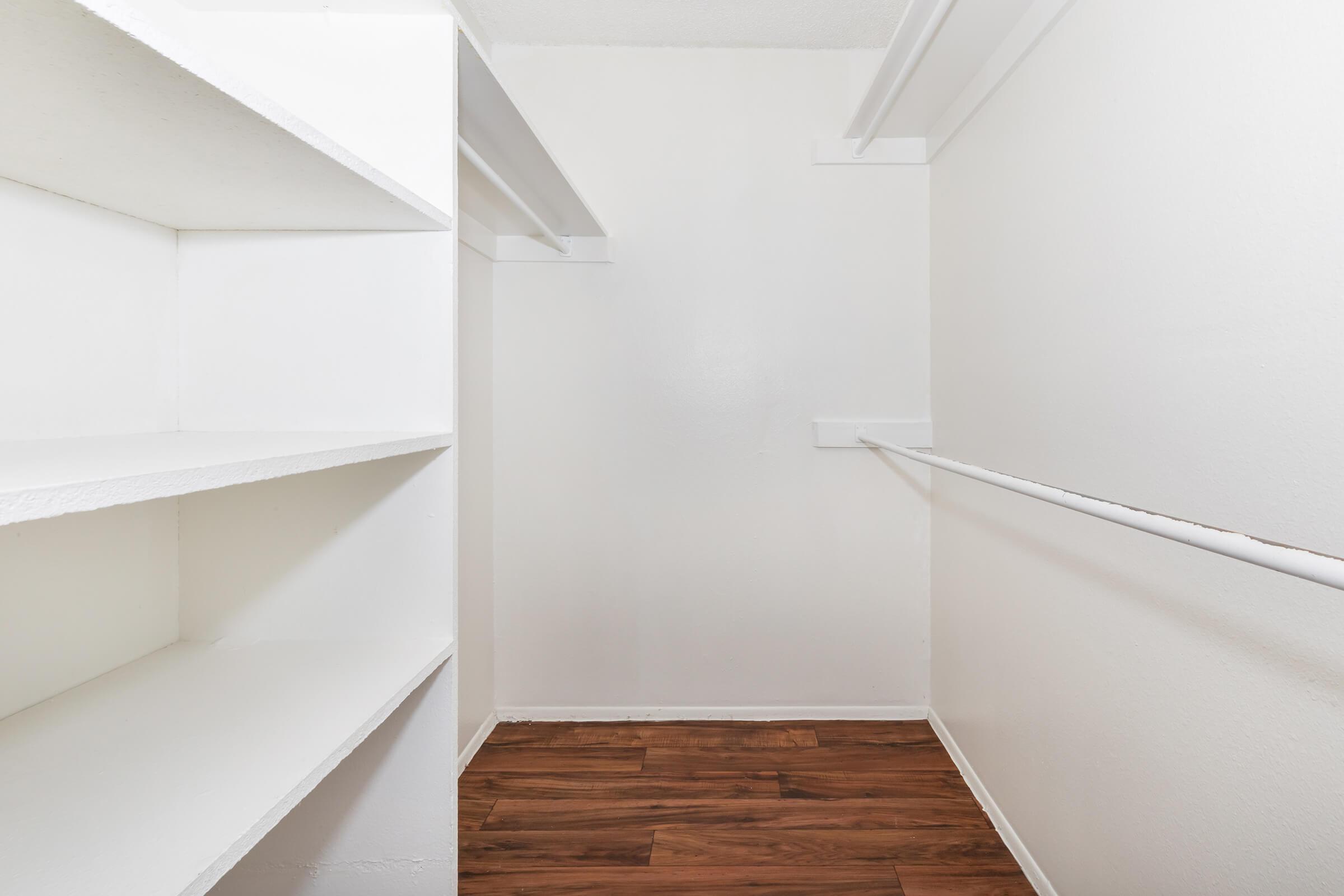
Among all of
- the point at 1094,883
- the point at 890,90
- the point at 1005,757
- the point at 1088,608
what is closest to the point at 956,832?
the point at 1005,757

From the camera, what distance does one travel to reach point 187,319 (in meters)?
0.87

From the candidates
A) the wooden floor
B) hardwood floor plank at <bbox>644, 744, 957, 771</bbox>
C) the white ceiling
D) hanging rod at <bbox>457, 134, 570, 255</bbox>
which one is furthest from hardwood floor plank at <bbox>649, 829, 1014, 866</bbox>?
the white ceiling

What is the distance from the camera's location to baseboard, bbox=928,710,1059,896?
1.26 meters

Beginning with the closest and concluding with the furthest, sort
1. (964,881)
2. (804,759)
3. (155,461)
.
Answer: (155,461) → (964,881) → (804,759)

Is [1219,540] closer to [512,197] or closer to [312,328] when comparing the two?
[312,328]

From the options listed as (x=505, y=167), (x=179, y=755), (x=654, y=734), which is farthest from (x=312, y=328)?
(x=654, y=734)

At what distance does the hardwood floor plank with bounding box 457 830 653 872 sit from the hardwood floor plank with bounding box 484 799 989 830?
2cm

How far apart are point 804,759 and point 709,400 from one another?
111 centimetres

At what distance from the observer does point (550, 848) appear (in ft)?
4.55

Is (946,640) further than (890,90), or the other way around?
(946,640)

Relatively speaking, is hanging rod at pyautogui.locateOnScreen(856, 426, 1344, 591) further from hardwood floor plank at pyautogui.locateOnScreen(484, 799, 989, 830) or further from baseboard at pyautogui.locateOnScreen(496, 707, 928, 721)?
baseboard at pyautogui.locateOnScreen(496, 707, 928, 721)

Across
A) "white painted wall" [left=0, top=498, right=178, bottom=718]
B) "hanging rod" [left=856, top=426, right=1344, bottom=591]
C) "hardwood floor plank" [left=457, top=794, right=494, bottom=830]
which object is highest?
"hanging rod" [left=856, top=426, right=1344, bottom=591]

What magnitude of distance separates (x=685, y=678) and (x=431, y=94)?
1718 millimetres

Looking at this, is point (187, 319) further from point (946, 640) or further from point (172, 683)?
point (946, 640)
